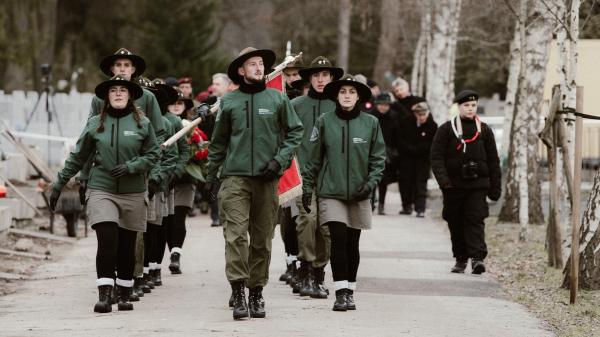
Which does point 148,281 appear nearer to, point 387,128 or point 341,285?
point 341,285

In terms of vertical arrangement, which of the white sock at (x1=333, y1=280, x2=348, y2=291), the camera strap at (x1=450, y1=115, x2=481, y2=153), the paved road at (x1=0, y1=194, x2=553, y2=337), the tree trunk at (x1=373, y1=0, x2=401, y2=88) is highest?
the tree trunk at (x1=373, y1=0, x2=401, y2=88)

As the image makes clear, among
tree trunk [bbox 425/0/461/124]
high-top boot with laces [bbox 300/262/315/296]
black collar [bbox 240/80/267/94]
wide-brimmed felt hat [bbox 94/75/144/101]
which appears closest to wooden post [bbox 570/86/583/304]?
high-top boot with laces [bbox 300/262/315/296]

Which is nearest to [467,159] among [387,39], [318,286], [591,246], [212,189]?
[591,246]

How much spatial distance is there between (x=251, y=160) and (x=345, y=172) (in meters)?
0.99

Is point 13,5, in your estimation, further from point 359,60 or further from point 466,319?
point 466,319

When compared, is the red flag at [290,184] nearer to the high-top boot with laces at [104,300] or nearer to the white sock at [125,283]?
the white sock at [125,283]

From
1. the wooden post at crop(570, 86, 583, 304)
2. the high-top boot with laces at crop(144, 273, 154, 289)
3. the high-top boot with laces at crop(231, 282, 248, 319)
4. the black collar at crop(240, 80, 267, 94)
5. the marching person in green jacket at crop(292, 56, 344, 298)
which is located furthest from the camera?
the high-top boot with laces at crop(144, 273, 154, 289)

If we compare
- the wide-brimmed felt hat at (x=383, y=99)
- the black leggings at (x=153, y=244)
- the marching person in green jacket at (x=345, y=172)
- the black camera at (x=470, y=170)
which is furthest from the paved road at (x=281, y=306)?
the wide-brimmed felt hat at (x=383, y=99)

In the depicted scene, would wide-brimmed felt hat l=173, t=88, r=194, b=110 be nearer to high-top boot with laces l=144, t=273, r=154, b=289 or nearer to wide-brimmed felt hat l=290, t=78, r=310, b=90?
wide-brimmed felt hat l=290, t=78, r=310, b=90

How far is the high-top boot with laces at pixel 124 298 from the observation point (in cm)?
1116

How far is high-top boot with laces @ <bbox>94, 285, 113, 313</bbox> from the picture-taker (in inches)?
432

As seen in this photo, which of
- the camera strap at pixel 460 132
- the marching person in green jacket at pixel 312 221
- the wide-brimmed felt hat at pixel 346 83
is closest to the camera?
the wide-brimmed felt hat at pixel 346 83

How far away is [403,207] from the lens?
2250 centimetres

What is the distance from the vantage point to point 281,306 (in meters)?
11.5
